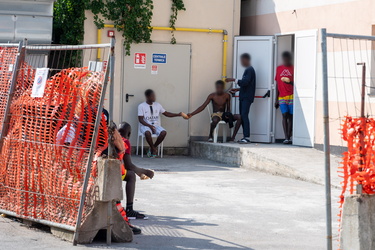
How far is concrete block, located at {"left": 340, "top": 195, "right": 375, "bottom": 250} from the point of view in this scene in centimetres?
600

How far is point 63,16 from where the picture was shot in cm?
1670

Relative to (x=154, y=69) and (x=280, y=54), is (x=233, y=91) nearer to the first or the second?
(x=280, y=54)

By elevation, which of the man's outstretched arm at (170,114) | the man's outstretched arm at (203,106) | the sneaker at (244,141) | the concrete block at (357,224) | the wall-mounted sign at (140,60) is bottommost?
the concrete block at (357,224)

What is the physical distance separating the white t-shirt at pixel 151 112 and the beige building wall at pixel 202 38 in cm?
88

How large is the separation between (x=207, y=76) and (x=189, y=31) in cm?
117

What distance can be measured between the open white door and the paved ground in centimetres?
216

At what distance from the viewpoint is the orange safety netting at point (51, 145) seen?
7.64 meters

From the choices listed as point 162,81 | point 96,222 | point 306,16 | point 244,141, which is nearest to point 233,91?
point 244,141

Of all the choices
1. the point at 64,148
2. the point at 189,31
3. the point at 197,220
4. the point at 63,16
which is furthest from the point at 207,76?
the point at 64,148

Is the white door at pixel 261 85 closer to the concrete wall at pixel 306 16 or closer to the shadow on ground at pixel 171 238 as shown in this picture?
the concrete wall at pixel 306 16

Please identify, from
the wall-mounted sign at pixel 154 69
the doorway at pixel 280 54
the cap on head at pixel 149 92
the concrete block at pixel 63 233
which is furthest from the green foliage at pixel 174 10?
the concrete block at pixel 63 233

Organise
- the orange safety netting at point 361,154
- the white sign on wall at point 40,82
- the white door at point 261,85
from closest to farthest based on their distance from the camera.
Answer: the orange safety netting at point 361,154 → the white sign on wall at point 40,82 → the white door at point 261,85

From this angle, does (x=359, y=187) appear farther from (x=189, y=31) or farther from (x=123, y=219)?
(x=189, y=31)

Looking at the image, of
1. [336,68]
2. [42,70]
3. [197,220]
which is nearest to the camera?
[42,70]
